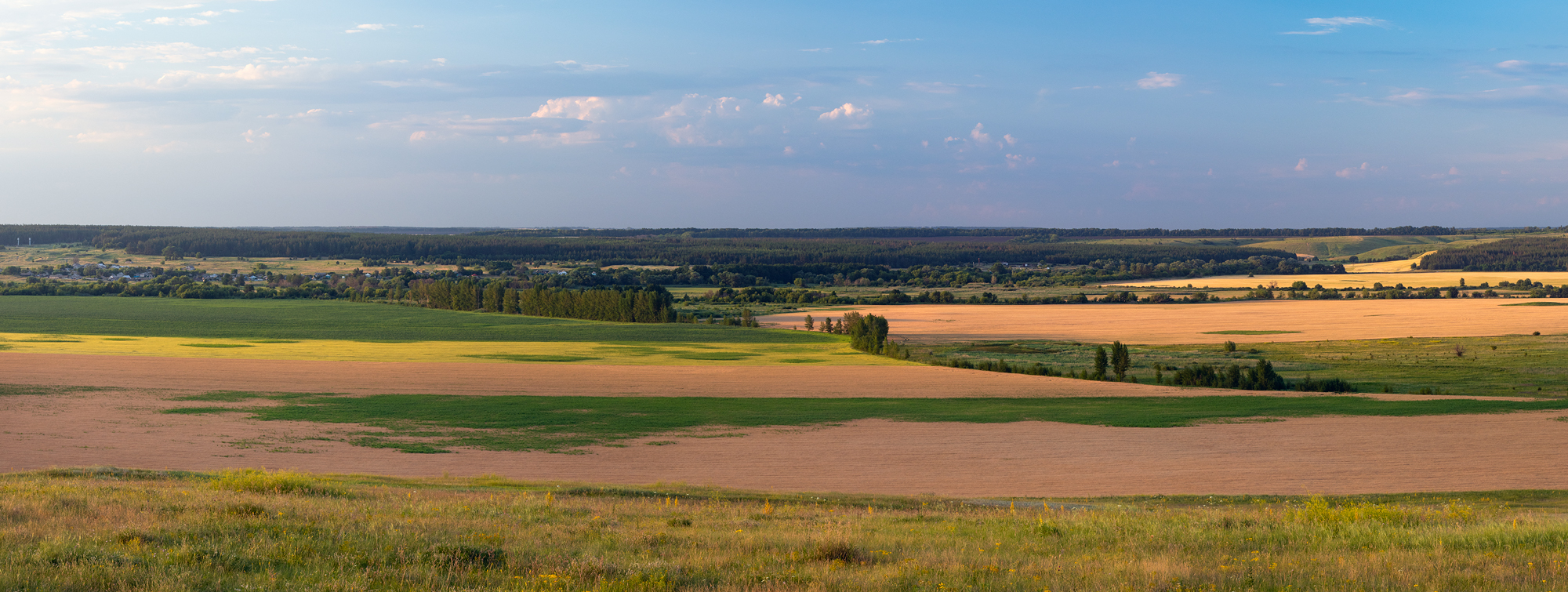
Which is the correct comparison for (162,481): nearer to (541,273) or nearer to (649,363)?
(649,363)

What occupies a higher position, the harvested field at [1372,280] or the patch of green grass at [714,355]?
the harvested field at [1372,280]

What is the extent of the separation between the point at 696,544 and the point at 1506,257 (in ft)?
704

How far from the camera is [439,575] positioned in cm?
948

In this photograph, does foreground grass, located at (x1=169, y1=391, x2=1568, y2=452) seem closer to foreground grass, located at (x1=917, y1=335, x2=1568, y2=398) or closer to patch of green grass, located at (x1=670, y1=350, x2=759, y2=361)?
foreground grass, located at (x1=917, y1=335, x2=1568, y2=398)

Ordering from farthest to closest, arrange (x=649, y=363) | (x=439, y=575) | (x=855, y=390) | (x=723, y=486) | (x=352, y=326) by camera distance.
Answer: (x=352, y=326) → (x=649, y=363) → (x=855, y=390) → (x=723, y=486) → (x=439, y=575)

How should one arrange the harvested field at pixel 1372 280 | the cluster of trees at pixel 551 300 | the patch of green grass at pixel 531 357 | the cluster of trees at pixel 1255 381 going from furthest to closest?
the harvested field at pixel 1372 280 < the cluster of trees at pixel 551 300 < the patch of green grass at pixel 531 357 < the cluster of trees at pixel 1255 381

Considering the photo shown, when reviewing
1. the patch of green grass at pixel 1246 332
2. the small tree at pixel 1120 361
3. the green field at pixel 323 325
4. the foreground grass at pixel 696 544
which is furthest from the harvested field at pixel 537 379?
the patch of green grass at pixel 1246 332

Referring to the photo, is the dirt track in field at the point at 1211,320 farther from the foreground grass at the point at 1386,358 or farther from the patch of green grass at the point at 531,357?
the patch of green grass at the point at 531,357

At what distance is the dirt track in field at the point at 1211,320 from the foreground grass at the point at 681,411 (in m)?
36.4

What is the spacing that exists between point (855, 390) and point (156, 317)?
79.1 m

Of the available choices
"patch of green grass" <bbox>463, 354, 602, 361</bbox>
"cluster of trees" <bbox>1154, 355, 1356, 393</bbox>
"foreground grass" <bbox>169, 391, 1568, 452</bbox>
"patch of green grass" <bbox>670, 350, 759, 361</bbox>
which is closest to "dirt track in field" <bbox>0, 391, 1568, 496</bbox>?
"foreground grass" <bbox>169, 391, 1568, 452</bbox>

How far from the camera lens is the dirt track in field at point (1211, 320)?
263ft

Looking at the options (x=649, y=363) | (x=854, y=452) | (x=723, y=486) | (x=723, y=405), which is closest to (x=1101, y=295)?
(x=649, y=363)

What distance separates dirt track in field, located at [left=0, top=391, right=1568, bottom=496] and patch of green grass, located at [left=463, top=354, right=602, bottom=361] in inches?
1056
